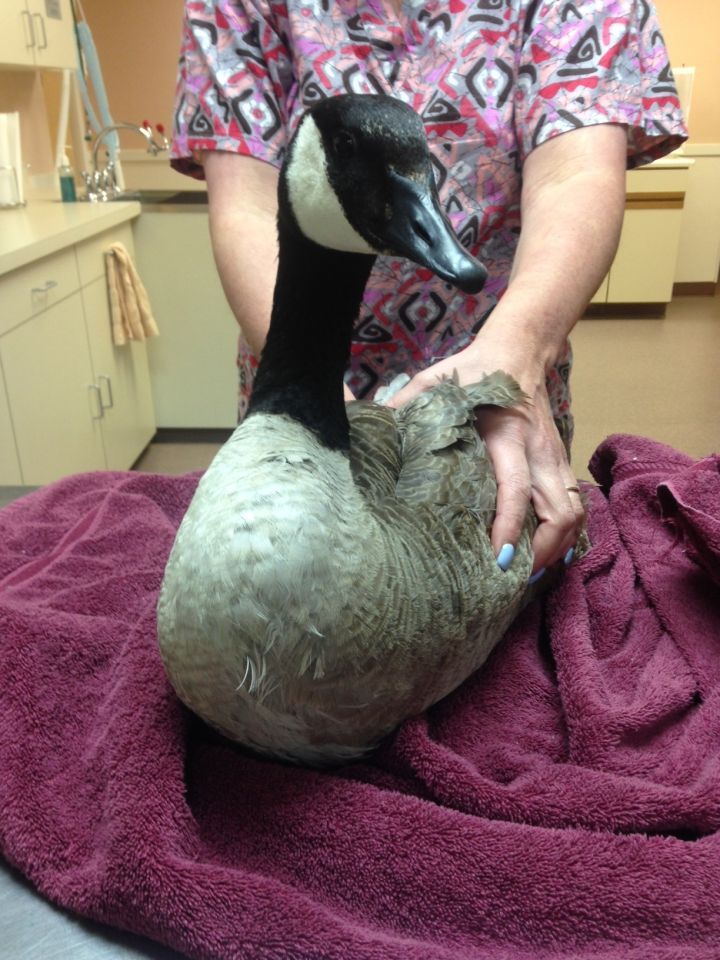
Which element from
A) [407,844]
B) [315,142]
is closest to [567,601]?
[407,844]

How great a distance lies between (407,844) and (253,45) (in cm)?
75

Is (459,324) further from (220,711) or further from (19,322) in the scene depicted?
(19,322)

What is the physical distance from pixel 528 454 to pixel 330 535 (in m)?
0.26

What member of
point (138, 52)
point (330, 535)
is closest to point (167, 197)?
point (138, 52)

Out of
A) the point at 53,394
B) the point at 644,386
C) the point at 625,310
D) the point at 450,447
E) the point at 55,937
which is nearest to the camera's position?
the point at 55,937

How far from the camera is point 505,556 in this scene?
603 mm

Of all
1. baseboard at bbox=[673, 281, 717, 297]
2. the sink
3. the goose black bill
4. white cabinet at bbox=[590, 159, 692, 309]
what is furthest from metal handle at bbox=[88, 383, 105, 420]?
baseboard at bbox=[673, 281, 717, 297]

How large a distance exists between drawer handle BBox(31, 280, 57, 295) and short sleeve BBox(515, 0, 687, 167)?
1278mm

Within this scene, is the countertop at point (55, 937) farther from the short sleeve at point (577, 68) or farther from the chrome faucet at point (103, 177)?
the chrome faucet at point (103, 177)

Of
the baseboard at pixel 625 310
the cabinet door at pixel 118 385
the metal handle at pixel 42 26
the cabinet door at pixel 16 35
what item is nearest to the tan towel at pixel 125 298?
the cabinet door at pixel 118 385

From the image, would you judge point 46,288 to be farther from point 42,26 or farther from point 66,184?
point 42,26

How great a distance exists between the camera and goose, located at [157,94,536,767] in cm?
46

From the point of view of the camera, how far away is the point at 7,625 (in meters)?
0.60

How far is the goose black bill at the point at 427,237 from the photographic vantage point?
18.9 inches
